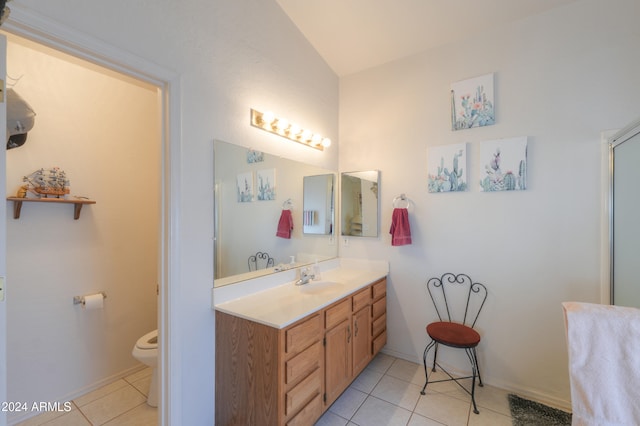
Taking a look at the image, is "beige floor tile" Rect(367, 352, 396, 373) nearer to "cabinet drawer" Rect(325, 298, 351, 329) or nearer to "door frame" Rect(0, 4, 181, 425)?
"cabinet drawer" Rect(325, 298, 351, 329)

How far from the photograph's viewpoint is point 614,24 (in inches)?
69.9

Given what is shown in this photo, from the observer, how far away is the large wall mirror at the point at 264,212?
1.73m

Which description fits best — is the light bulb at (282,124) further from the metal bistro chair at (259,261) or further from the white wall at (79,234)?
the metal bistro chair at (259,261)

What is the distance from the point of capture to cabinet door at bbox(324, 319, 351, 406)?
1764 millimetres

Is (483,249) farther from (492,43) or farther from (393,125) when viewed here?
(492,43)

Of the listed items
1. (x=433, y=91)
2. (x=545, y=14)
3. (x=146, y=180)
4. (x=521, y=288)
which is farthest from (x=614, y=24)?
(x=146, y=180)

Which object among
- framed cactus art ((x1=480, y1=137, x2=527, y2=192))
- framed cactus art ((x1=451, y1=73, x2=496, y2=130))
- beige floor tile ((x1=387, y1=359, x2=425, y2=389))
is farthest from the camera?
beige floor tile ((x1=387, y1=359, x2=425, y2=389))

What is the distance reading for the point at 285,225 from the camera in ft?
7.56

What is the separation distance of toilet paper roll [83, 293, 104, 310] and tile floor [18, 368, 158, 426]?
0.66 metres

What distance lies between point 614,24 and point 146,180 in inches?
146

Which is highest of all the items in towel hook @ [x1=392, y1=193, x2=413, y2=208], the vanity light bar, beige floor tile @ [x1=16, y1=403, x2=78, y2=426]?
the vanity light bar

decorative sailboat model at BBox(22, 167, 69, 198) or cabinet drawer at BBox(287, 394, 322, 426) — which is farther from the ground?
decorative sailboat model at BBox(22, 167, 69, 198)

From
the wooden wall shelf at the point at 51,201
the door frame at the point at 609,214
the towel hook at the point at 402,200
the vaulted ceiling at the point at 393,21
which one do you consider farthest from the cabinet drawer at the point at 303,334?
the vaulted ceiling at the point at 393,21

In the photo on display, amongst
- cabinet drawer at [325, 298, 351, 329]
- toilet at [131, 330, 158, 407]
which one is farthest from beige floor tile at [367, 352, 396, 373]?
toilet at [131, 330, 158, 407]
